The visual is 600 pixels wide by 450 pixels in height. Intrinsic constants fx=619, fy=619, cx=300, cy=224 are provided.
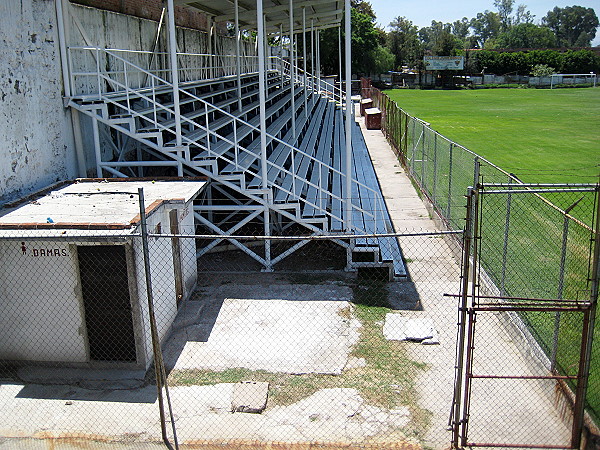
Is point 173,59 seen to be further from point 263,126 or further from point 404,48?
point 404,48

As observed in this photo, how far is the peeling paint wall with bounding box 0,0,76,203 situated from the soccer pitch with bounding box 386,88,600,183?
28.0 feet

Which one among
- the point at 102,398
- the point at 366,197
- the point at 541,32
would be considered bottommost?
the point at 102,398

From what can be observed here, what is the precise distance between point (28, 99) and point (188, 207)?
3087 mm

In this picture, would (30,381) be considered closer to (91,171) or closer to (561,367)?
(91,171)

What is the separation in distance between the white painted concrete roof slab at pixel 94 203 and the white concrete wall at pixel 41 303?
1.26ft

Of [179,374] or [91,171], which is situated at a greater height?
[91,171]

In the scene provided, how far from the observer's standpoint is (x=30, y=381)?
762 cm

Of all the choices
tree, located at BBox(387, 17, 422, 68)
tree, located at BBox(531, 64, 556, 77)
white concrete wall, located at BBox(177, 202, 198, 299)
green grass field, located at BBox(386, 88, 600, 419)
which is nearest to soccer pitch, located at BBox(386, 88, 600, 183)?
green grass field, located at BBox(386, 88, 600, 419)

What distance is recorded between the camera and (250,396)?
7.14m

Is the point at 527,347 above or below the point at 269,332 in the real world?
above

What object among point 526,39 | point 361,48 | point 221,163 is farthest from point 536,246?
point 526,39

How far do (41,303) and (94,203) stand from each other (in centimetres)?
187

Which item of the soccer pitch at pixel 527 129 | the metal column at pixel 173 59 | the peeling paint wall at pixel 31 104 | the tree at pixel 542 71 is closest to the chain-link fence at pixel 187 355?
the metal column at pixel 173 59

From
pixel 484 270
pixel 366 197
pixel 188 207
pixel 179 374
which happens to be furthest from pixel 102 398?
pixel 366 197
